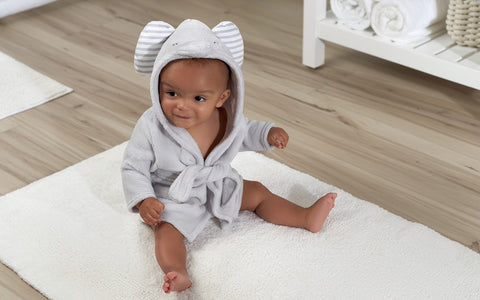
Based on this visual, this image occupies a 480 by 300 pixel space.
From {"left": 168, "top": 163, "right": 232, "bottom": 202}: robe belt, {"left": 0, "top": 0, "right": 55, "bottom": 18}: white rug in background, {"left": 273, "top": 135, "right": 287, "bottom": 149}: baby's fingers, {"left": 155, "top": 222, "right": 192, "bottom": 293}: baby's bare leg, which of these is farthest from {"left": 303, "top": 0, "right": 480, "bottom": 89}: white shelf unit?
{"left": 0, "top": 0, "right": 55, "bottom": 18}: white rug in background

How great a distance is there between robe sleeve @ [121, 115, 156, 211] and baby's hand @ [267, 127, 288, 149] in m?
0.23

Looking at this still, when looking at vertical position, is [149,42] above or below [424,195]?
above

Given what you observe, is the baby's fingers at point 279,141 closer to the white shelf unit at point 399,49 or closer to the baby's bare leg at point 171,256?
the baby's bare leg at point 171,256

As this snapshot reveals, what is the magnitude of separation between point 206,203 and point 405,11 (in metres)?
0.75

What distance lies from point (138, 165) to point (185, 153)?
0.29 ft

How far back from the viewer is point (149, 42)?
109 centimetres

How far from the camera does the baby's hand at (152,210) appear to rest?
1.06 metres

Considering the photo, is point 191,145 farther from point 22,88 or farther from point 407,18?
point 22,88

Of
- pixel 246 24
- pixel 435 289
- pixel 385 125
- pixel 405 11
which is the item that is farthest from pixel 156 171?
pixel 246 24

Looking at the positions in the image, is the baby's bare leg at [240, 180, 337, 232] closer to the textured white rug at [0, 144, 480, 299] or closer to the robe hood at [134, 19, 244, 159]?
→ the textured white rug at [0, 144, 480, 299]

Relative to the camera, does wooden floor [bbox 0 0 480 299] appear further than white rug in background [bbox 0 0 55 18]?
No

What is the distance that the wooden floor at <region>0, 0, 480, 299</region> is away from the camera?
1.31 m

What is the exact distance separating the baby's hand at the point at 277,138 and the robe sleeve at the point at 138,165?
0.74 feet

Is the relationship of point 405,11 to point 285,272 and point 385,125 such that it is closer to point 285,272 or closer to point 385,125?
point 385,125
